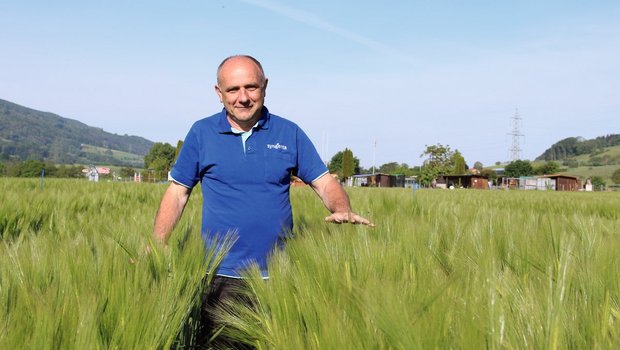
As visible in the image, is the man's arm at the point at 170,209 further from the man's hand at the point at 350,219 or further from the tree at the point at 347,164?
the tree at the point at 347,164

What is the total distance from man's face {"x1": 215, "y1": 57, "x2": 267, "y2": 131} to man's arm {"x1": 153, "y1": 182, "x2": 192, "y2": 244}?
0.49 m

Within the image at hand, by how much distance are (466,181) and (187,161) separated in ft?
278

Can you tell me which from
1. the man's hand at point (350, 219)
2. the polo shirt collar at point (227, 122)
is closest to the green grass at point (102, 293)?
the man's hand at point (350, 219)

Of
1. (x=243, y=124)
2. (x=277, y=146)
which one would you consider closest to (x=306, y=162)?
(x=277, y=146)

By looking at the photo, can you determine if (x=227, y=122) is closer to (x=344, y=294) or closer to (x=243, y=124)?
(x=243, y=124)

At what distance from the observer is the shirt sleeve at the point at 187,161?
2.49m

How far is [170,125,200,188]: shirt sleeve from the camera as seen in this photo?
97.9 inches

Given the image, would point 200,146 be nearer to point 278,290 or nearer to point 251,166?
point 251,166

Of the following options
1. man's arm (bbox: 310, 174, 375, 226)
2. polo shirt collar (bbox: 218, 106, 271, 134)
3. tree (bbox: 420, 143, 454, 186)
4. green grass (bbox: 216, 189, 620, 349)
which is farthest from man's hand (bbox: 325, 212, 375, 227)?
tree (bbox: 420, 143, 454, 186)

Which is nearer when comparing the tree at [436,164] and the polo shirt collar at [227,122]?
the polo shirt collar at [227,122]

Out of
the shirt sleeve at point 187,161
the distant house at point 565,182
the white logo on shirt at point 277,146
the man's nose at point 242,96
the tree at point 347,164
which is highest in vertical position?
the tree at point 347,164

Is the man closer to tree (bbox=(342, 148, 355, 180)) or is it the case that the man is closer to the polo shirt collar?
the polo shirt collar

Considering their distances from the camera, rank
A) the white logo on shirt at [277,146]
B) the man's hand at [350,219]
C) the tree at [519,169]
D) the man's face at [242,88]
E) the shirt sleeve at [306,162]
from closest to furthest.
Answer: the man's hand at [350,219]
the man's face at [242,88]
the white logo on shirt at [277,146]
the shirt sleeve at [306,162]
the tree at [519,169]

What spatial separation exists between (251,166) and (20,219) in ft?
7.82
